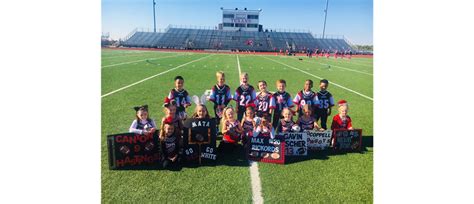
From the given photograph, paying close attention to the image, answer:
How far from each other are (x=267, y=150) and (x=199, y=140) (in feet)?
2.59

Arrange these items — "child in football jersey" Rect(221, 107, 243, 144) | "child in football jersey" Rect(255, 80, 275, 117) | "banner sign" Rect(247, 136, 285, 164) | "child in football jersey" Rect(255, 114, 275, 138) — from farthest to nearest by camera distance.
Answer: "child in football jersey" Rect(255, 80, 275, 117), "child in football jersey" Rect(221, 107, 243, 144), "child in football jersey" Rect(255, 114, 275, 138), "banner sign" Rect(247, 136, 285, 164)

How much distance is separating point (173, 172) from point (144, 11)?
1.90 meters

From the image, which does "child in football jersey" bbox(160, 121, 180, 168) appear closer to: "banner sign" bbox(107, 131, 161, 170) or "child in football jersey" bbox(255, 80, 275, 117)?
"banner sign" bbox(107, 131, 161, 170)

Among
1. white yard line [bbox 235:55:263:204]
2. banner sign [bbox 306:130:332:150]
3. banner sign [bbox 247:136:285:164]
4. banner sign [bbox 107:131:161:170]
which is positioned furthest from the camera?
banner sign [bbox 306:130:332:150]

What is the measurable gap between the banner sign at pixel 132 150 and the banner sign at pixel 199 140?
33 cm

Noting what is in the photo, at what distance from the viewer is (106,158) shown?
3.43 meters

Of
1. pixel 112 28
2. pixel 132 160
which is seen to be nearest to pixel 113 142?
pixel 132 160

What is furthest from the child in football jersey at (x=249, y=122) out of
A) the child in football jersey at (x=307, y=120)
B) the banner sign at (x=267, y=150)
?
the child in football jersey at (x=307, y=120)

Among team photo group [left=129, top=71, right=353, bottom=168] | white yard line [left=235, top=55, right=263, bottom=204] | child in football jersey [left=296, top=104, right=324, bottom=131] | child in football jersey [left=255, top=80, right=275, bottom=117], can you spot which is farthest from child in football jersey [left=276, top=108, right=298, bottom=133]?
white yard line [left=235, top=55, right=263, bottom=204]

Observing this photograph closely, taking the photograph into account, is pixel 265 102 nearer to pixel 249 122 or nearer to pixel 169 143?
pixel 249 122

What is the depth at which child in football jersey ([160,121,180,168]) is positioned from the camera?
332 centimetres

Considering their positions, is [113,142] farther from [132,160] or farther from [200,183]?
[200,183]

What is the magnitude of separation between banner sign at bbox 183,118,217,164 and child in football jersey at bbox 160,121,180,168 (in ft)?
0.39

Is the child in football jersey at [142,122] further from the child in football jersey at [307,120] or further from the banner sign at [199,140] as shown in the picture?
the child in football jersey at [307,120]
